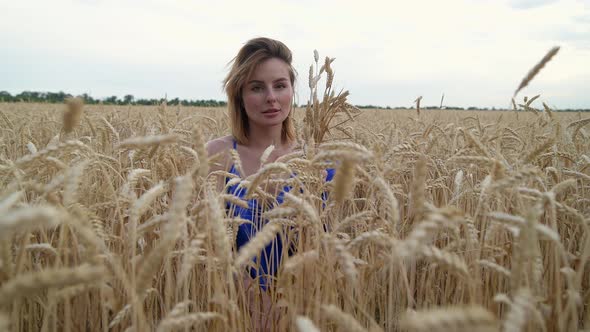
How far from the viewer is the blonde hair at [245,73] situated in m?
2.98

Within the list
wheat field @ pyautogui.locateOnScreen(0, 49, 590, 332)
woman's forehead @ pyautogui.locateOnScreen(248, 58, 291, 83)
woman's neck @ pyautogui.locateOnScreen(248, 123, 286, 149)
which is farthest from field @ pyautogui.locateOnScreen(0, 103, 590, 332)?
woman's neck @ pyautogui.locateOnScreen(248, 123, 286, 149)

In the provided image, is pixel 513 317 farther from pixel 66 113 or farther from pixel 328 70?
pixel 328 70

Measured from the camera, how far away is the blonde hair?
2980mm

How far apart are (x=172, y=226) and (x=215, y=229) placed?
181 millimetres

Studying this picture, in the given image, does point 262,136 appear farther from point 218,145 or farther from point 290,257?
point 290,257

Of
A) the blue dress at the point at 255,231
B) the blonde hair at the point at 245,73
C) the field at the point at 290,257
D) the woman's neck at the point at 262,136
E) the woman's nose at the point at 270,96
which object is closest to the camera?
the field at the point at 290,257

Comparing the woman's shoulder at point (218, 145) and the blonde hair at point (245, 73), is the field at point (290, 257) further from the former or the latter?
the blonde hair at point (245, 73)

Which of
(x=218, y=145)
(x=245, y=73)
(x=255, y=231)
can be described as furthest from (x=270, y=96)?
(x=255, y=231)

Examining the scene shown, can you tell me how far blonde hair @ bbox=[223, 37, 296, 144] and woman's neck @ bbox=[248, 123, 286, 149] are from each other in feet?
0.19

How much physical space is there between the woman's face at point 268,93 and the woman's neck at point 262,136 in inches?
7.1

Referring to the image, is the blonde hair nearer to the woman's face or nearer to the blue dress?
the woman's face

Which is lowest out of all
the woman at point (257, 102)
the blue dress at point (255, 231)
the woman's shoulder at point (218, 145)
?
the blue dress at point (255, 231)

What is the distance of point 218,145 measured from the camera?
122 inches

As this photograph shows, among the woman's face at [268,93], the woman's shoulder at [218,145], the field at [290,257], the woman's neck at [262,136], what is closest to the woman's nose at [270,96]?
the woman's face at [268,93]
